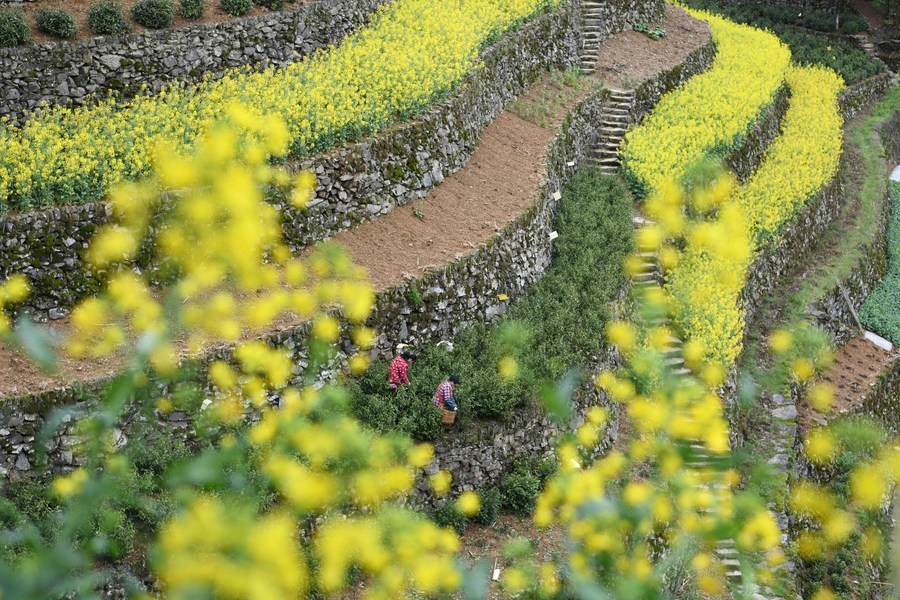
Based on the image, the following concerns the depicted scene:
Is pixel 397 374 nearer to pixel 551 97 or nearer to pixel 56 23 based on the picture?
pixel 56 23

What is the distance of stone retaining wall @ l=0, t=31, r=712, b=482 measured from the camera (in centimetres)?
1234

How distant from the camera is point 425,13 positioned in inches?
901

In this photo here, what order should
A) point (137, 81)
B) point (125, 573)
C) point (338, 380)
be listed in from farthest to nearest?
point (137, 81) → point (338, 380) → point (125, 573)

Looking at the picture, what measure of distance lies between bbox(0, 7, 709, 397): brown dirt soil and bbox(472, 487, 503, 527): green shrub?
354 centimetres

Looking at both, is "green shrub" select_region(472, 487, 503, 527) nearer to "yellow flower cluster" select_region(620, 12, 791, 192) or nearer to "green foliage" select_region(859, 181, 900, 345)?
"yellow flower cluster" select_region(620, 12, 791, 192)

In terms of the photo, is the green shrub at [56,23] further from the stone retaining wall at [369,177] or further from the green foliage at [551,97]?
the green foliage at [551,97]

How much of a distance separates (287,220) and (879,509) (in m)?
11.6

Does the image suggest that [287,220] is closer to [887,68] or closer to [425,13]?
[425,13]

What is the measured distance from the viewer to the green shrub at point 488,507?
49.0ft

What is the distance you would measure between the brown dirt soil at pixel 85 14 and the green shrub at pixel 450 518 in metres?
9.69

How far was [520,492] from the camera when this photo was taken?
15.2 m

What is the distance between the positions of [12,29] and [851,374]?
61.8 feet

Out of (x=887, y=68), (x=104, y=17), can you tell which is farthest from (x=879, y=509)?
(x=887, y=68)

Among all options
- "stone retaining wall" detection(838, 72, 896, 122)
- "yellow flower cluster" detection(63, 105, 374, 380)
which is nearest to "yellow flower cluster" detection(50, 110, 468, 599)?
"yellow flower cluster" detection(63, 105, 374, 380)
